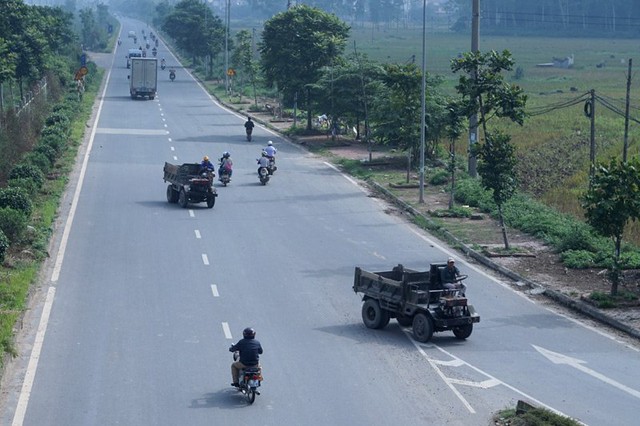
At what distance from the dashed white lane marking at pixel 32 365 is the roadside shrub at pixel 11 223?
12.6 feet

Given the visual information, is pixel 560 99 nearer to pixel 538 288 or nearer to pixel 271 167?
pixel 271 167

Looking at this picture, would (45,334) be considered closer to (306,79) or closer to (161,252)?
(161,252)

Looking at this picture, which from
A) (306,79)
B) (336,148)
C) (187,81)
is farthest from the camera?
(187,81)

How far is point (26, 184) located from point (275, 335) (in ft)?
51.6

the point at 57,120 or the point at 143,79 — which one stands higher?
the point at 143,79

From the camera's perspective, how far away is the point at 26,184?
3538cm

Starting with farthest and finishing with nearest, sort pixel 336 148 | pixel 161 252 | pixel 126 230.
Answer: pixel 336 148 < pixel 126 230 < pixel 161 252

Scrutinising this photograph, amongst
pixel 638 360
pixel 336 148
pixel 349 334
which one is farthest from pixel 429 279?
pixel 336 148

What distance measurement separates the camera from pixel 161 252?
99.7 feet

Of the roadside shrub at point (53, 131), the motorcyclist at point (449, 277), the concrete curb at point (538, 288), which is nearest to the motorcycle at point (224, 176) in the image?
the concrete curb at point (538, 288)

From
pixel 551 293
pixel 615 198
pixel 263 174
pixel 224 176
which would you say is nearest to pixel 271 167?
pixel 263 174

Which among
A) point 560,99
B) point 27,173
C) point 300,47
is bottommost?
point 27,173

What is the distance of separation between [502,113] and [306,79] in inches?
1063

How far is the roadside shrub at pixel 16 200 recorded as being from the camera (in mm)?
31141
